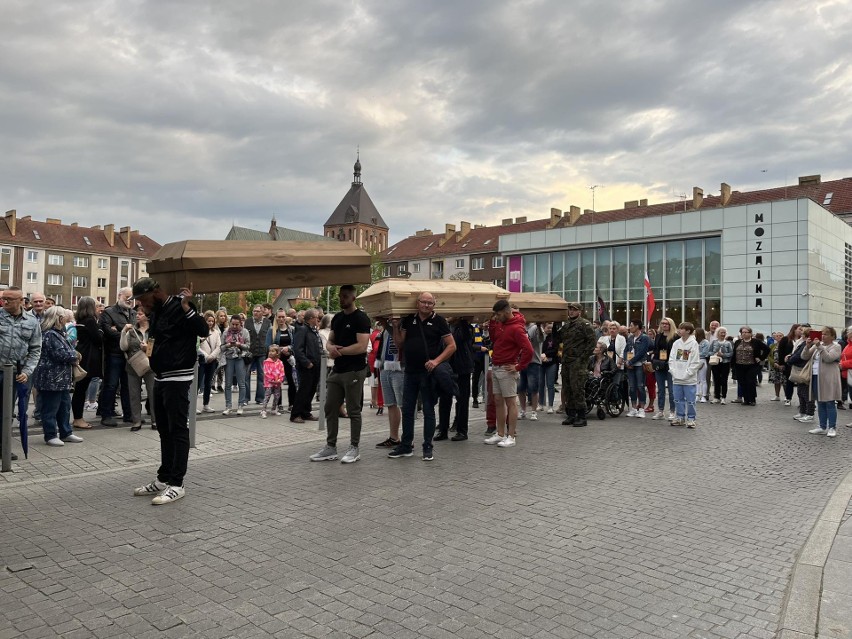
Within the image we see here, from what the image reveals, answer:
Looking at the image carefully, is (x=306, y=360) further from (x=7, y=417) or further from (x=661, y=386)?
(x=661, y=386)

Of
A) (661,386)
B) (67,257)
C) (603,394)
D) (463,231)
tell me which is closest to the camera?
(603,394)

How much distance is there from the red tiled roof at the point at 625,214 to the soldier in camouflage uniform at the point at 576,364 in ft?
135

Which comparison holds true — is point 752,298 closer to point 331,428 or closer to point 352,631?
point 331,428

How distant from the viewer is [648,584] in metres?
4.16

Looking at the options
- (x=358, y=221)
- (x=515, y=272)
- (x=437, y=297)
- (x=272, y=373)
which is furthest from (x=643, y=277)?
(x=358, y=221)

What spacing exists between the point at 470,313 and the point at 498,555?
237 inches

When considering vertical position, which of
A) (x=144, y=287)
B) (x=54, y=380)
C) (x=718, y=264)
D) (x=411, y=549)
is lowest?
(x=411, y=549)

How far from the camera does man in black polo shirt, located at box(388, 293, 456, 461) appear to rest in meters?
8.06

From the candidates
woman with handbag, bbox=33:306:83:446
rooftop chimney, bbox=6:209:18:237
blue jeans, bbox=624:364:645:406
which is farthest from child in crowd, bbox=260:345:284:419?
rooftop chimney, bbox=6:209:18:237

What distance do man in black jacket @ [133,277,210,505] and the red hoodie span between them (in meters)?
4.50

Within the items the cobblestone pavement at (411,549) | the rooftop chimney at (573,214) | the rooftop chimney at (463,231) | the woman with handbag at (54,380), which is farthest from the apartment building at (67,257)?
the cobblestone pavement at (411,549)

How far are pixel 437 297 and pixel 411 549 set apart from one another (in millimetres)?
5701

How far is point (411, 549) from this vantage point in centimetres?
469

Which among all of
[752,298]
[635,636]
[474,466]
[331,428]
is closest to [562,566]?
[635,636]
